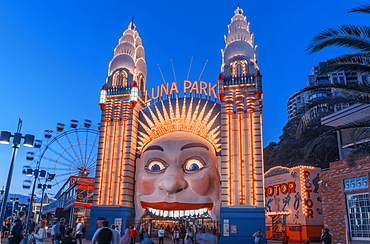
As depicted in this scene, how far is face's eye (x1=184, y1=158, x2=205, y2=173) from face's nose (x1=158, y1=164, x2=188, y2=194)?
1.47 ft

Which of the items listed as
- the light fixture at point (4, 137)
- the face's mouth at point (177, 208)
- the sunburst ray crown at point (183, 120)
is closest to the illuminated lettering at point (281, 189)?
the sunburst ray crown at point (183, 120)

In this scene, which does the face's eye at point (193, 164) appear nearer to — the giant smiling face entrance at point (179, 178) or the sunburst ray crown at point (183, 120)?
the giant smiling face entrance at point (179, 178)

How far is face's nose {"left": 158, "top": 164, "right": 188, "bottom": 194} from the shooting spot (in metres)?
18.8

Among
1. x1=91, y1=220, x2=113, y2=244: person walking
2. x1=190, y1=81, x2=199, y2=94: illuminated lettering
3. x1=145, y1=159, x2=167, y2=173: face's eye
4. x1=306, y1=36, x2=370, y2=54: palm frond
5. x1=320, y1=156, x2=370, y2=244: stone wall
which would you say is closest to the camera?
x1=91, y1=220, x2=113, y2=244: person walking

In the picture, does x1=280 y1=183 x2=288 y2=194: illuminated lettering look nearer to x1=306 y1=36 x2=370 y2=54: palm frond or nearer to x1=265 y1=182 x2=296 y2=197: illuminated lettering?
x1=265 y1=182 x2=296 y2=197: illuminated lettering

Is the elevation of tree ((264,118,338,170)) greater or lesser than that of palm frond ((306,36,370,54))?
greater

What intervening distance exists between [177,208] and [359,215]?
9.60m

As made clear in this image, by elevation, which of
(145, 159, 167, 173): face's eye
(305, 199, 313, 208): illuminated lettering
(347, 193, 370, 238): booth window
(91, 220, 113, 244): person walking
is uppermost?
(145, 159, 167, 173): face's eye

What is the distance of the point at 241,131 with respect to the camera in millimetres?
20984

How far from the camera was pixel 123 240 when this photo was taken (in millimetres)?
10531

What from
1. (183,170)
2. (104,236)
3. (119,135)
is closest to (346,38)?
(104,236)

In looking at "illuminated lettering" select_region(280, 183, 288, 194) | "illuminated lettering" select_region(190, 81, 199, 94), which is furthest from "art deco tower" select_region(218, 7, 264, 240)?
"illuminated lettering" select_region(280, 183, 288, 194)

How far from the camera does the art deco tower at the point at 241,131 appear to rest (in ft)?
64.7

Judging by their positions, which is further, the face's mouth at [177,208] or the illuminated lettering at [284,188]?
the illuminated lettering at [284,188]
